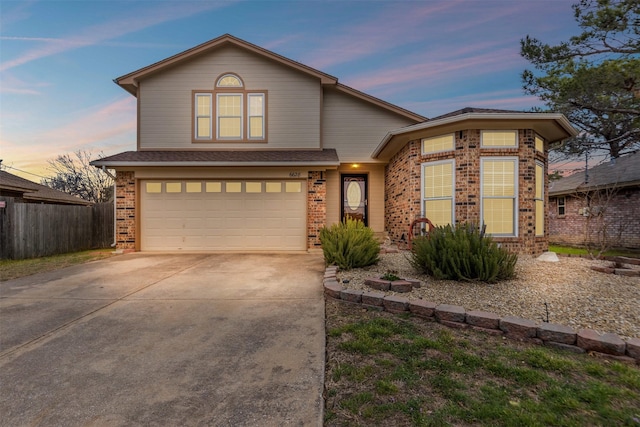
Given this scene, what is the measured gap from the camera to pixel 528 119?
710 centimetres

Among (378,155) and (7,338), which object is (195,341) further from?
(378,155)

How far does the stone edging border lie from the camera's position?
2.59m

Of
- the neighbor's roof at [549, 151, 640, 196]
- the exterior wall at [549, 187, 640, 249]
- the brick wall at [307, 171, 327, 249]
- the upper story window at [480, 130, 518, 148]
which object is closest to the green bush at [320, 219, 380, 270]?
the brick wall at [307, 171, 327, 249]

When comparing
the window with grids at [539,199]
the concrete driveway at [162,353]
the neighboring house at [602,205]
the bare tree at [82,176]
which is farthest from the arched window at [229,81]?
the bare tree at [82,176]

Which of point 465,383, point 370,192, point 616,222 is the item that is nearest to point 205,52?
point 370,192

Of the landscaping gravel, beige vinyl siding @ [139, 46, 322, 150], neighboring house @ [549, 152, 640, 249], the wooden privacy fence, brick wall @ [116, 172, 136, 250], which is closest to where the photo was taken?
the landscaping gravel

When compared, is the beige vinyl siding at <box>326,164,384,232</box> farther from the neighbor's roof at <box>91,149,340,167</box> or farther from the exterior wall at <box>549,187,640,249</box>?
the exterior wall at <box>549,187,640,249</box>

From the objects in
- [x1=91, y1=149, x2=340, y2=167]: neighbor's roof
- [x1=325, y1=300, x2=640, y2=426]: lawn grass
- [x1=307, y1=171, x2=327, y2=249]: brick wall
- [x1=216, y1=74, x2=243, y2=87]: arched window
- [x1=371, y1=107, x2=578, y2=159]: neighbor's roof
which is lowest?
[x1=325, y1=300, x2=640, y2=426]: lawn grass

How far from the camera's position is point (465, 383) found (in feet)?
7.13

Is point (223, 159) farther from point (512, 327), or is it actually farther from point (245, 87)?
point (512, 327)

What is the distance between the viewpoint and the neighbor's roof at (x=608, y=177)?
11453 millimetres

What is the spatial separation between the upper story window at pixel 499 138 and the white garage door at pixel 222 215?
545 cm

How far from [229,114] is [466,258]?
914 cm

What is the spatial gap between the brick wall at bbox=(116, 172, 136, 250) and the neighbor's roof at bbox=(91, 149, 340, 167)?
656 millimetres
